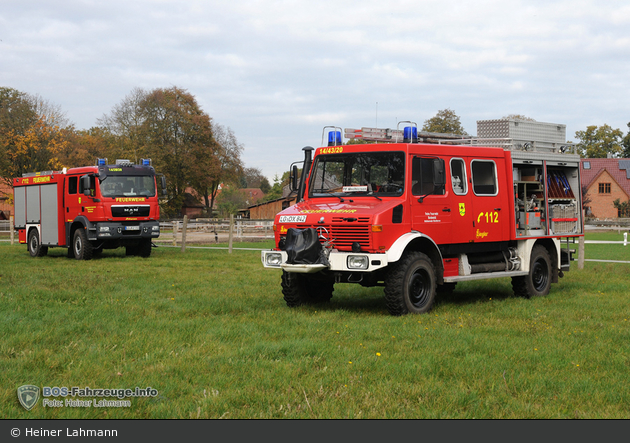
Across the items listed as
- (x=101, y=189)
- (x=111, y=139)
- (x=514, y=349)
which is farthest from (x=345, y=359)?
(x=111, y=139)

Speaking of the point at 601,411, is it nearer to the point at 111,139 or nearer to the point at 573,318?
the point at 573,318

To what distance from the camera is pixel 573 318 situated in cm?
936

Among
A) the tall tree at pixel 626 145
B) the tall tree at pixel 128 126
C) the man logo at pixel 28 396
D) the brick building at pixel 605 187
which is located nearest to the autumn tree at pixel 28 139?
the tall tree at pixel 128 126

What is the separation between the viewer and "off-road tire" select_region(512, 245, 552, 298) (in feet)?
39.4

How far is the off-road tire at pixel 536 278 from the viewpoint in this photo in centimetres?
1200

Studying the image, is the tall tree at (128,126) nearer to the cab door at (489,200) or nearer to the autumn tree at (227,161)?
the autumn tree at (227,161)

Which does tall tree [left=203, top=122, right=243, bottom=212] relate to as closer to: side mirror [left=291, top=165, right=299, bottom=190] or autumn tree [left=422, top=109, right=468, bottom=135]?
autumn tree [left=422, top=109, right=468, bottom=135]

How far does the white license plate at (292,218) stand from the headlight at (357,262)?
3.34ft

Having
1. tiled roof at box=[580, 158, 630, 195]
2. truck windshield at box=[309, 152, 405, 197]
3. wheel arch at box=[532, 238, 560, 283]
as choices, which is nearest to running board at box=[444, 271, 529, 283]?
wheel arch at box=[532, 238, 560, 283]

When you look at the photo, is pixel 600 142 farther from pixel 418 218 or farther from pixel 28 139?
pixel 418 218

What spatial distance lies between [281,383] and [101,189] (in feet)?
54.1

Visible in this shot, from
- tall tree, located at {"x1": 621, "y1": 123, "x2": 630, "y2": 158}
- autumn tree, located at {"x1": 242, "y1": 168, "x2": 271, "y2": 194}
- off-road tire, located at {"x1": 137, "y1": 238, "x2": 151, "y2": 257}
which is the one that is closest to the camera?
off-road tire, located at {"x1": 137, "y1": 238, "x2": 151, "y2": 257}

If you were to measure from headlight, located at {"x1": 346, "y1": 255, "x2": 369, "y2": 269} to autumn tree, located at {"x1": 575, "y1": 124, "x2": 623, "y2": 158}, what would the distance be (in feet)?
310

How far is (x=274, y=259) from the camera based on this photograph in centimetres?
991
